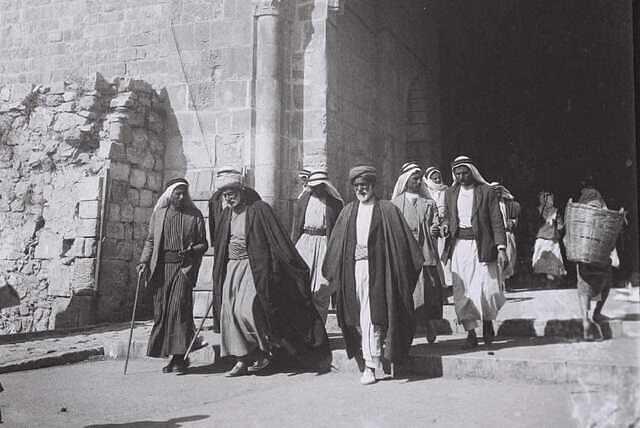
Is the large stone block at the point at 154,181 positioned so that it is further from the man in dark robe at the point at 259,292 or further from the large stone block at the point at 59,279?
the man in dark robe at the point at 259,292

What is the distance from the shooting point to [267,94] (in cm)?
909

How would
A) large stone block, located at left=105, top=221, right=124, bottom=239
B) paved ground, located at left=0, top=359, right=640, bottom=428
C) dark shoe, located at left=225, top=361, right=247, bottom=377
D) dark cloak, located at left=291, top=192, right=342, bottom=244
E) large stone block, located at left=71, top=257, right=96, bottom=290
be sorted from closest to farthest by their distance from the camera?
1. paved ground, located at left=0, top=359, right=640, bottom=428
2. dark shoe, located at left=225, top=361, right=247, bottom=377
3. dark cloak, located at left=291, top=192, right=342, bottom=244
4. large stone block, located at left=71, top=257, right=96, bottom=290
5. large stone block, located at left=105, top=221, right=124, bottom=239

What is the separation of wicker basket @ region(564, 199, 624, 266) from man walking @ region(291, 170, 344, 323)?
8.92ft

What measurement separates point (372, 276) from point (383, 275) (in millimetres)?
98

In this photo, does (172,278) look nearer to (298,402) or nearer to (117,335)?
(117,335)

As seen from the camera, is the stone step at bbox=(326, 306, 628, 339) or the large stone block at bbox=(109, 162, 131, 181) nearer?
the stone step at bbox=(326, 306, 628, 339)

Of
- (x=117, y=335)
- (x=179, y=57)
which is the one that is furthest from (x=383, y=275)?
(x=179, y=57)

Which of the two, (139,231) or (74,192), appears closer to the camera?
(74,192)

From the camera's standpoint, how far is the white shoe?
5.27 m

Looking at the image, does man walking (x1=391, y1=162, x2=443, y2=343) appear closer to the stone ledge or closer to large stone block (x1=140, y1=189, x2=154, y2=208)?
the stone ledge

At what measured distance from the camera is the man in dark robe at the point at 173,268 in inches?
241

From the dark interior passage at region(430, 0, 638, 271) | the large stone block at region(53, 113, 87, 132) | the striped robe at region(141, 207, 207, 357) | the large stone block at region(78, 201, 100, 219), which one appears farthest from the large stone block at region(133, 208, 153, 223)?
the dark interior passage at region(430, 0, 638, 271)

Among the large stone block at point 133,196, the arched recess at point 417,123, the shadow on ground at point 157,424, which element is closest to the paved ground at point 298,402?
the shadow on ground at point 157,424

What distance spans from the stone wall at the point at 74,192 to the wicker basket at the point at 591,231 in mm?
6299
